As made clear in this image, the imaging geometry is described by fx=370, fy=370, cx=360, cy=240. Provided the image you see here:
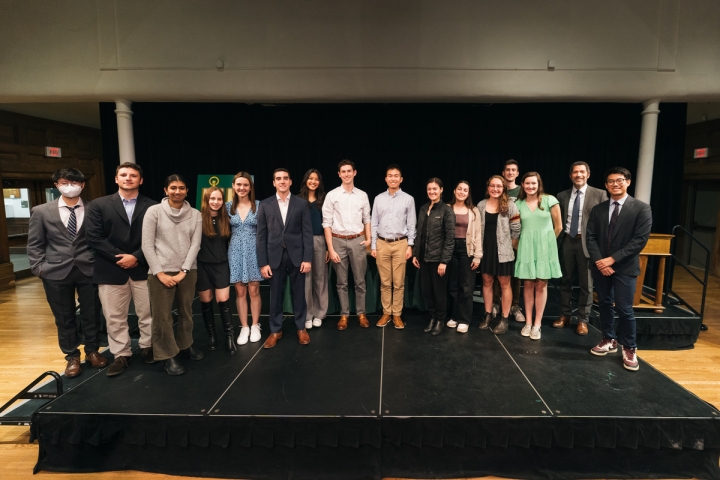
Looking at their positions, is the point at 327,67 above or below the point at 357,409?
above

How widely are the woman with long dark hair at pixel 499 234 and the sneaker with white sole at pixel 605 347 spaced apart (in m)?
→ 0.73

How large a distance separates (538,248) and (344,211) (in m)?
1.77

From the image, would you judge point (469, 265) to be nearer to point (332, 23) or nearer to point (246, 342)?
point (246, 342)

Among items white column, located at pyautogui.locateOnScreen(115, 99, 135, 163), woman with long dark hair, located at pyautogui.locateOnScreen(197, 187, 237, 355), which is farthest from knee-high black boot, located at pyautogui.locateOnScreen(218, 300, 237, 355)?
white column, located at pyautogui.locateOnScreen(115, 99, 135, 163)

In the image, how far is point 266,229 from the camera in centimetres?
309

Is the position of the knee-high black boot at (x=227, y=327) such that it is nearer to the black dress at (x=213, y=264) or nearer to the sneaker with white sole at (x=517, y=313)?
the black dress at (x=213, y=264)

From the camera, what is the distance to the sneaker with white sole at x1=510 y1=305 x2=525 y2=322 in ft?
12.6

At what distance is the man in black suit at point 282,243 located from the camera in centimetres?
308

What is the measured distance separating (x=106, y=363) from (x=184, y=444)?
48.7 inches

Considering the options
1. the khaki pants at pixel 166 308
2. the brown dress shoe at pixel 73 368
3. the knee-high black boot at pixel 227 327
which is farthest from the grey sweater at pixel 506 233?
the brown dress shoe at pixel 73 368

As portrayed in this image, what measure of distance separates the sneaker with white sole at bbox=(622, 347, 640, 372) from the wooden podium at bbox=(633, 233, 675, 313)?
1.71 meters

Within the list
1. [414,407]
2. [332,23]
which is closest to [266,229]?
[414,407]

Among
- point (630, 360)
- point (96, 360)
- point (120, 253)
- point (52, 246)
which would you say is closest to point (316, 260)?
point (120, 253)

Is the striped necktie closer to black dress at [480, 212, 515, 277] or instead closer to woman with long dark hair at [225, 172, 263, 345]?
woman with long dark hair at [225, 172, 263, 345]
